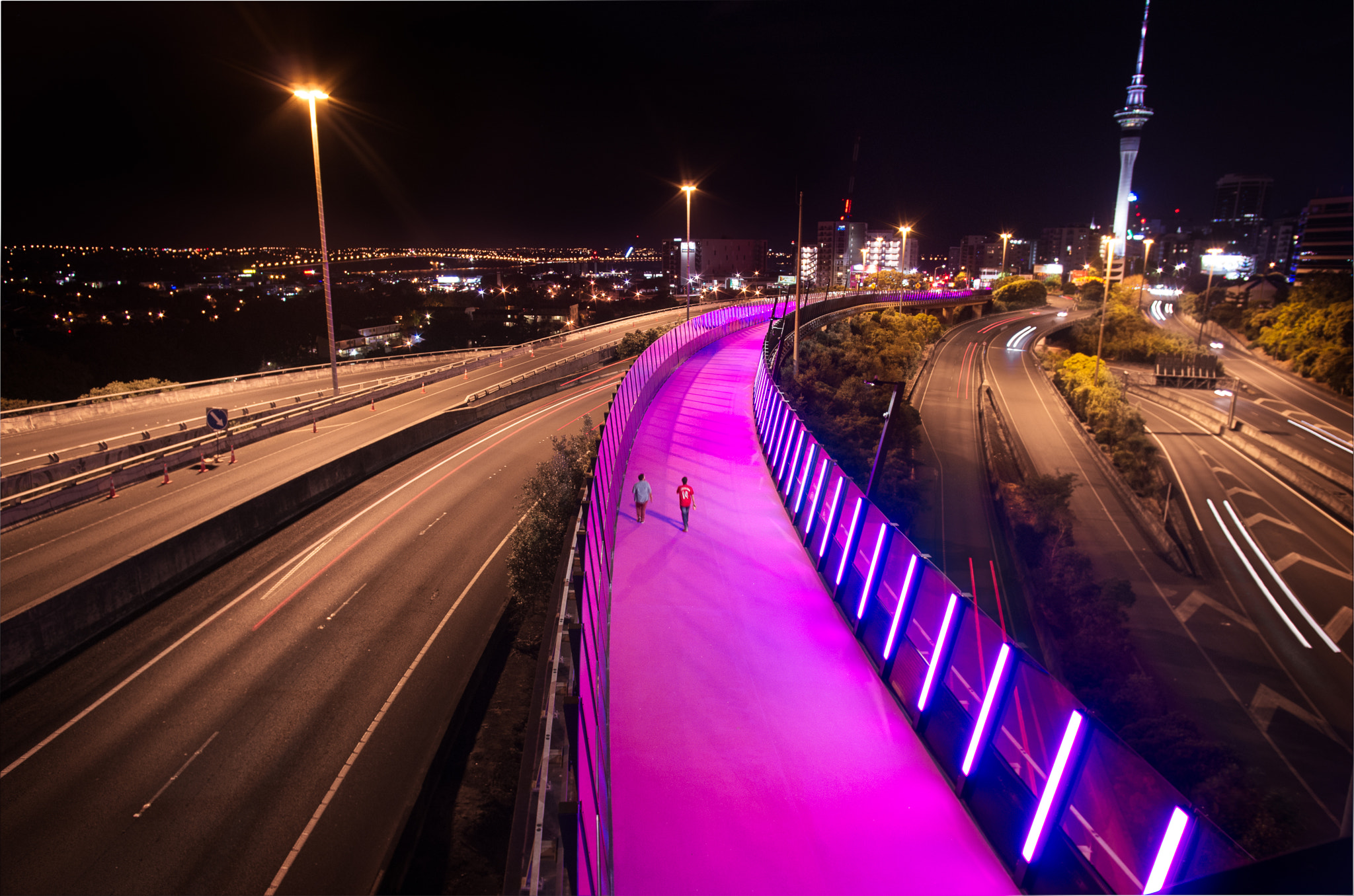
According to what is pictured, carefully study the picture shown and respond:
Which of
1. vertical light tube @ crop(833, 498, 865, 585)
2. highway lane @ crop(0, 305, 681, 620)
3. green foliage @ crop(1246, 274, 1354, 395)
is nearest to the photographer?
vertical light tube @ crop(833, 498, 865, 585)

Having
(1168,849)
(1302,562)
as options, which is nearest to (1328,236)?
(1302,562)

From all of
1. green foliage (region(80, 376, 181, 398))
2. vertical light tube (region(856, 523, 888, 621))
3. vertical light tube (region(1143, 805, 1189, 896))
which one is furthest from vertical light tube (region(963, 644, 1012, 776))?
green foliage (region(80, 376, 181, 398))

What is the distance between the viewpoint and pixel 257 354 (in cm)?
5441

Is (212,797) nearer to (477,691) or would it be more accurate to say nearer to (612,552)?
(477,691)

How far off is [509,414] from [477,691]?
1786cm

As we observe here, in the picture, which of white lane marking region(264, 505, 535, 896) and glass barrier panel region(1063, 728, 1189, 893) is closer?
glass barrier panel region(1063, 728, 1189, 893)

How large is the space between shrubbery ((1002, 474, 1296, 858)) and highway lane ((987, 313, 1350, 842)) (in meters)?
1.25

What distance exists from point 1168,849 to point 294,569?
48.8 ft

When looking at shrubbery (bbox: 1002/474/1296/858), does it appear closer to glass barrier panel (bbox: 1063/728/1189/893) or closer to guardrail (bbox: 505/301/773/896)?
glass barrier panel (bbox: 1063/728/1189/893)

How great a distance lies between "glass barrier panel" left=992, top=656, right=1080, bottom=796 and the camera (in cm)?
455

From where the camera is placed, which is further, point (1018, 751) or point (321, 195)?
A: point (321, 195)

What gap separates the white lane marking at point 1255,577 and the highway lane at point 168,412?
33.5m

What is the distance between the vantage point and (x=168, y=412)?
24.0m

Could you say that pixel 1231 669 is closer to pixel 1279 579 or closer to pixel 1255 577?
pixel 1255 577
